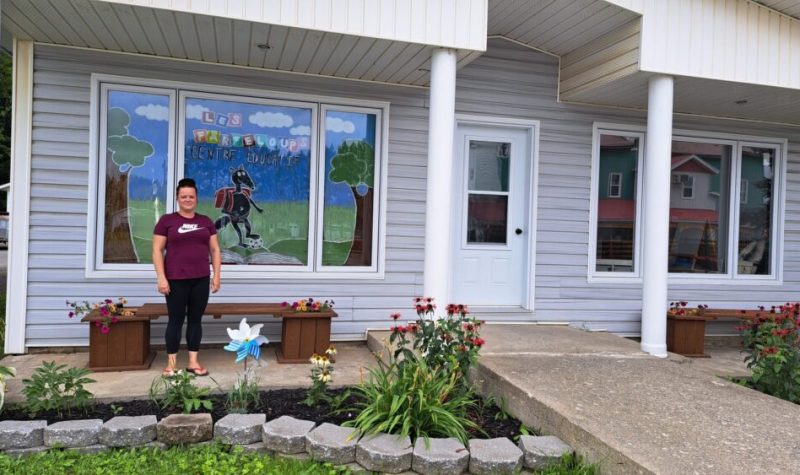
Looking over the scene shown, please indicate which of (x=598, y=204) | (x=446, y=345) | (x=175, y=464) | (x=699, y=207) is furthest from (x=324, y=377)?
(x=699, y=207)

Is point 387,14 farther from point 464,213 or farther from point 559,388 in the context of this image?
point 559,388

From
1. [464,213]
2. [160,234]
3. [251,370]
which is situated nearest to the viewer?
[251,370]

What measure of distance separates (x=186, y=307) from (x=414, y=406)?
2.10m

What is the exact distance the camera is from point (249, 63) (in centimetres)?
499

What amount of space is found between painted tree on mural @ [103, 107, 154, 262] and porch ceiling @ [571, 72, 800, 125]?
4.35 meters

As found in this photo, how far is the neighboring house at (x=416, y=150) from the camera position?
4.34 meters

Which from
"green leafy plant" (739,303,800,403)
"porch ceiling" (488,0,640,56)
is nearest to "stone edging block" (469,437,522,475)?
"green leafy plant" (739,303,800,403)

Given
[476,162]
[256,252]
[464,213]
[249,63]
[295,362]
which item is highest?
[249,63]

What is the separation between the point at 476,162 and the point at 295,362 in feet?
9.04

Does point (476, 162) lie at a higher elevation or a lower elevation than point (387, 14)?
lower

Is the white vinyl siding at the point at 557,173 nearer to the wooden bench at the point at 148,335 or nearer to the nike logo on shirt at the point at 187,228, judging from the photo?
the wooden bench at the point at 148,335

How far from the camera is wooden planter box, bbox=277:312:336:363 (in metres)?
4.79

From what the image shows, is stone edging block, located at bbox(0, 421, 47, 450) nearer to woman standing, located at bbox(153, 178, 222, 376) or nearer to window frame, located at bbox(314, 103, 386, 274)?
woman standing, located at bbox(153, 178, 222, 376)

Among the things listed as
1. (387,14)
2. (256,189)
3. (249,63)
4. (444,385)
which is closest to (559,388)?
(444,385)
